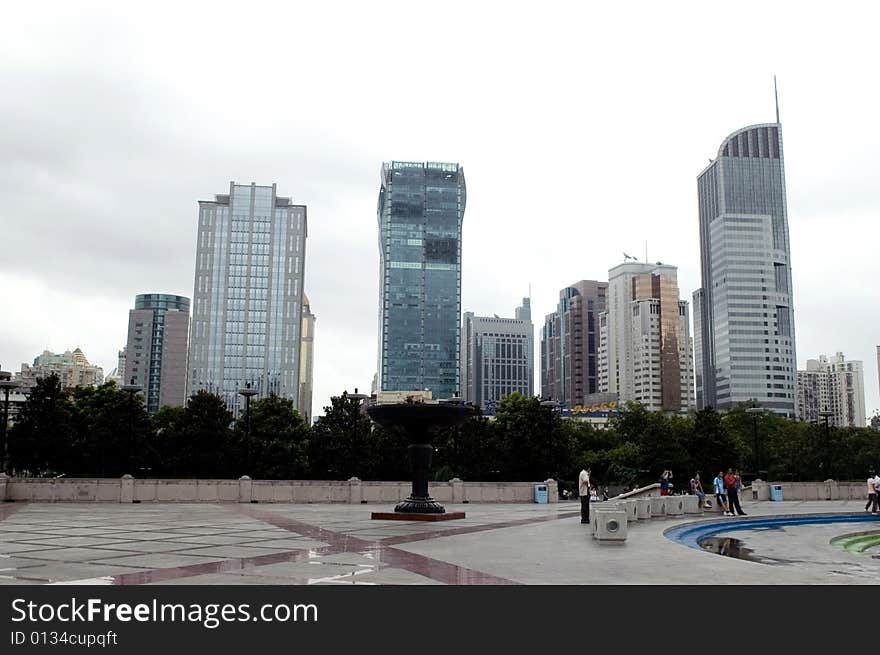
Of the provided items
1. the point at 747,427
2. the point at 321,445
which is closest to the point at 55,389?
the point at 321,445

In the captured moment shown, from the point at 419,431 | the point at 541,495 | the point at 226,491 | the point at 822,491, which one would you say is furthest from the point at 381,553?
the point at 822,491

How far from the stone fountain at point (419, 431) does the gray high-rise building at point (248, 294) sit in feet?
564

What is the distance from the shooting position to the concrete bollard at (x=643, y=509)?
20859 mm

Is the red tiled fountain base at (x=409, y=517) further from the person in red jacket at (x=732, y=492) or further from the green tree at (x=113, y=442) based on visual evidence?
the green tree at (x=113, y=442)

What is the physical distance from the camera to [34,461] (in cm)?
3838

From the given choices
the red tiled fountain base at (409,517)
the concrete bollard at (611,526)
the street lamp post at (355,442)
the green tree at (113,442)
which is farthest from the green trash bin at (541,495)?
the green tree at (113,442)

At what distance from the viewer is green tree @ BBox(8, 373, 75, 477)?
123 feet

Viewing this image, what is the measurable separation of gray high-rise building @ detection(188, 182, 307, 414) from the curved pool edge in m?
173

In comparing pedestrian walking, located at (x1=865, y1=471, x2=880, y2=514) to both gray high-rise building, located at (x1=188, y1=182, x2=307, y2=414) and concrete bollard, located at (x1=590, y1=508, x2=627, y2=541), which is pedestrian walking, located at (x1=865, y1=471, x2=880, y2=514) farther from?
gray high-rise building, located at (x1=188, y1=182, x2=307, y2=414)

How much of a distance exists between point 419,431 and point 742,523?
9.91m

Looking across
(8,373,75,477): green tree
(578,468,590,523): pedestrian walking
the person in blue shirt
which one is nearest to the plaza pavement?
(578,468,590,523): pedestrian walking
